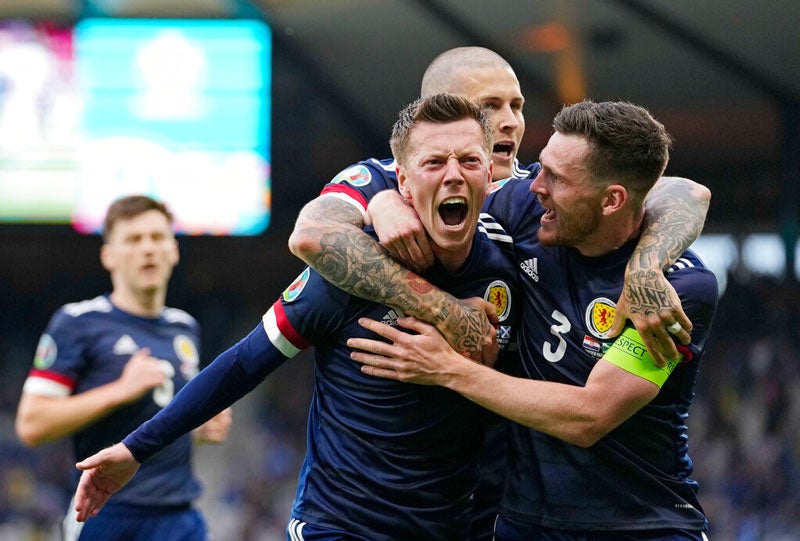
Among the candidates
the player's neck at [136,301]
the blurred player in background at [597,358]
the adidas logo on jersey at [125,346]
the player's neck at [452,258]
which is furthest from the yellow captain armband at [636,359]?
the player's neck at [136,301]

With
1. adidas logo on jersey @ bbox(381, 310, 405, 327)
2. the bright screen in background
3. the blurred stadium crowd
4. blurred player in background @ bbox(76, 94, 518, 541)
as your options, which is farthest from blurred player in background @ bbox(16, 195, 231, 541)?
the blurred stadium crowd

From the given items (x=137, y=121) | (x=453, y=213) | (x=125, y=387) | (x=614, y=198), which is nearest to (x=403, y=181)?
(x=453, y=213)

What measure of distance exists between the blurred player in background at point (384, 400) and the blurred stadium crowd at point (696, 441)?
596 centimetres

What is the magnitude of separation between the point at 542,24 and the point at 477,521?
5937 mm

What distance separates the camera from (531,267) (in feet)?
9.63

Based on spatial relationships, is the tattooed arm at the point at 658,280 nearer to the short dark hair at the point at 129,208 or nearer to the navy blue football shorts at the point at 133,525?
the navy blue football shorts at the point at 133,525

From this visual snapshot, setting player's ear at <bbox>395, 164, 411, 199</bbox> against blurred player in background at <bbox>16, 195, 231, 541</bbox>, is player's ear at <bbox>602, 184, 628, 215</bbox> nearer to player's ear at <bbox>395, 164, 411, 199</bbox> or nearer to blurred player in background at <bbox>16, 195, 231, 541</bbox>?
player's ear at <bbox>395, 164, 411, 199</bbox>

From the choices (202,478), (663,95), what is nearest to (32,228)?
(202,478)

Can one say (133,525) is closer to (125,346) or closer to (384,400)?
(125,346)

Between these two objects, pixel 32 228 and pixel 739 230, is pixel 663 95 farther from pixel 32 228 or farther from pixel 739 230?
pixel 32 228

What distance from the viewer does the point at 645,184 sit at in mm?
2857

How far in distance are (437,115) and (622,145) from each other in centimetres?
49

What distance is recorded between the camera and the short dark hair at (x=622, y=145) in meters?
2.81

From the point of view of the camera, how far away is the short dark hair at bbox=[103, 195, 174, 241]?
4828 millimetres
